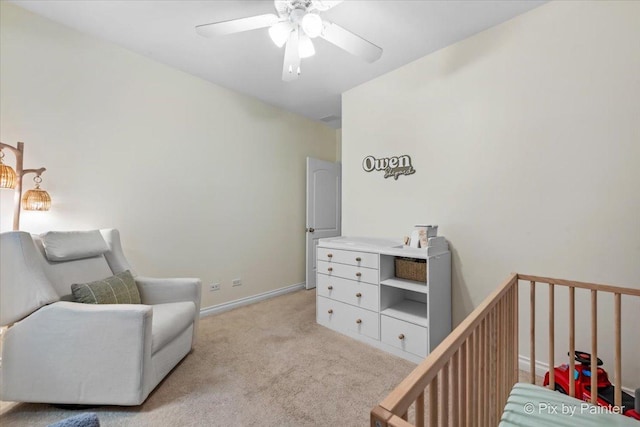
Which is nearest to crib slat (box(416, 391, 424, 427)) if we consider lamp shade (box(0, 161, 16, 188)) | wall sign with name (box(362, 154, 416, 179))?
wall sign with name (box(362, 154, 416, 179))

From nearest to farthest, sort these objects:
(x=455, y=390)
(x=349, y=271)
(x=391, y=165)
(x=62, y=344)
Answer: (x=455, y=390) → (x=62, y=344) → (x=349, y=271) → (x=391, y=165)

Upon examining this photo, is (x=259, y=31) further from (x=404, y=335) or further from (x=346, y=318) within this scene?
(x=404, y=335)

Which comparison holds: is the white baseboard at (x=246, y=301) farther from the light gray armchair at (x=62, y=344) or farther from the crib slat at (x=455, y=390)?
the crib slat at (x=455, y=390)

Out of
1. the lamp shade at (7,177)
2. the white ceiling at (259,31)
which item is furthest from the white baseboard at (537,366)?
the lamp shade at (7,177)

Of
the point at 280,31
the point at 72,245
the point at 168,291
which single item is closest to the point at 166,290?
the point at 168,291

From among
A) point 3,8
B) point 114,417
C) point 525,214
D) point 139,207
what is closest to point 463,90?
point 525,214

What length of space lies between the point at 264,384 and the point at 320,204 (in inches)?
105

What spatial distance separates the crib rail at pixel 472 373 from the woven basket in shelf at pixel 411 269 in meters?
0.71

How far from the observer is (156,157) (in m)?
2.60

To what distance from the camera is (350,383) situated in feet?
5.82

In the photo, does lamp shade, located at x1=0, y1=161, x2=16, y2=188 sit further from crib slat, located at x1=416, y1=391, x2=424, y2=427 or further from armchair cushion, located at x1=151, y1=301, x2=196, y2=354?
crib slat, located at x1=416, y1=391, x2=424, y2=427

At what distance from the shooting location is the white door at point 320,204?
3.95m

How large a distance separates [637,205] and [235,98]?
355cm

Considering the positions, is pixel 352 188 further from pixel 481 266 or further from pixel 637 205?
pixel 637 205
